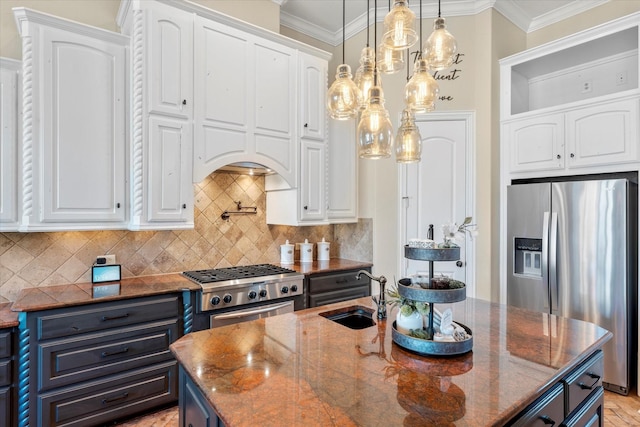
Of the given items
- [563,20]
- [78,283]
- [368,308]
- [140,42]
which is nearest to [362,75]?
[368,308]

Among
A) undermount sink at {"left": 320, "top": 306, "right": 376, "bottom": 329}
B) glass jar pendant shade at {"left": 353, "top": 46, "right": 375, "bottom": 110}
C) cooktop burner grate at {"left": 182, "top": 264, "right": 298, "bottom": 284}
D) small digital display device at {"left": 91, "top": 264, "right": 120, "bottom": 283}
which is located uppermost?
glass jar pendant shade at {"left": 353, "top": 46, "right": 375, "bottom": 110}

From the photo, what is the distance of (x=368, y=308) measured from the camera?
6.41 feet

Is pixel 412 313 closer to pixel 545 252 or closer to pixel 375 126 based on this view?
pixel 375 126

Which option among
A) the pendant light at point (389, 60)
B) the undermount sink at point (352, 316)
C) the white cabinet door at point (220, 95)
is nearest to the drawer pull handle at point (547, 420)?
the undermount sink at point (352, 316)

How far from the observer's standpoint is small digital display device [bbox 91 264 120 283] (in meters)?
2.54

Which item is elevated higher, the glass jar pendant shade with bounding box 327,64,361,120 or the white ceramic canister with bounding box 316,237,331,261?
the glass jar pendant shade with bounding box 327,64,361,120

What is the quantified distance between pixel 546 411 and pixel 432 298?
529mm

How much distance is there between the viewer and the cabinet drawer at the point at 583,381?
4.41ft

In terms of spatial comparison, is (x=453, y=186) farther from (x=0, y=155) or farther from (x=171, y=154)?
(x=0, y=155)

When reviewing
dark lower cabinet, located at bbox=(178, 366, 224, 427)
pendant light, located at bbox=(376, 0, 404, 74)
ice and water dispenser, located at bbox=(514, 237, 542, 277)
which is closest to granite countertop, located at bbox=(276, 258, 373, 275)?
ice and water dispenser, located at bbox=(514, 237, 542, 277)

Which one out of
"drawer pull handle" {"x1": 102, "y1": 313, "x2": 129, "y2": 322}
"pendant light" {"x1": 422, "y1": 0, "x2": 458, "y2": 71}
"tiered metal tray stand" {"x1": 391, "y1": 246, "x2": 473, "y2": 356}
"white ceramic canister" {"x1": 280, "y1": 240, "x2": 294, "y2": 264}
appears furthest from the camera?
"white ceramic canister" {"x1": 280, "y1": 240, "x2": 294, "y2": 264}

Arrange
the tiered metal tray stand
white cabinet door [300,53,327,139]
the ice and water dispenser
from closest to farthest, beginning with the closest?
1. the tiered metal tray stand
2. the ice and water dispenser
3. white cabinet door [300,53,327,139]

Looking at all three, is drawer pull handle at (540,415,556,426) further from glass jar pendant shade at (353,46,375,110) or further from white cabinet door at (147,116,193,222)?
white cabinet door at (147,116,193,222)

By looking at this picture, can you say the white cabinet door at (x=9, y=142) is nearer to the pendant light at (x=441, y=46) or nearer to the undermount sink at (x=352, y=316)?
the undermount sink at (x=352, y=316)
